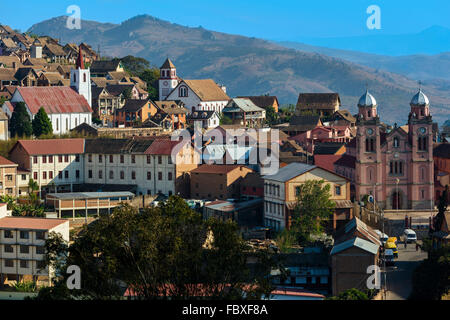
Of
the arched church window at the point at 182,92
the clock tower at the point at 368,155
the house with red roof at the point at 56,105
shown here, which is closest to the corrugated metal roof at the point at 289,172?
the clock tower at the point at 368,155

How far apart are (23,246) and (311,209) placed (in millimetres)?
18781

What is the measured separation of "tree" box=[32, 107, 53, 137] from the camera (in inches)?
3331

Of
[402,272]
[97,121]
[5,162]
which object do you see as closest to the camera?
[402,272]

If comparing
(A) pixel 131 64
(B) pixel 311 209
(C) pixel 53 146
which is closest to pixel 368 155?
(B) pixel 311 209

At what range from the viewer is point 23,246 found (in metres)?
56.7

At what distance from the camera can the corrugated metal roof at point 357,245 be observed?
2047 inches

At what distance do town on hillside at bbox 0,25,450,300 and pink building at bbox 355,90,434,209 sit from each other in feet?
0.33

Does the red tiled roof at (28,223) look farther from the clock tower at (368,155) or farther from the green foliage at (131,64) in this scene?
the green foliage at (131,64)

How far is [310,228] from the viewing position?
61.8 metres

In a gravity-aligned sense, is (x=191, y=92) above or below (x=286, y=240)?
above

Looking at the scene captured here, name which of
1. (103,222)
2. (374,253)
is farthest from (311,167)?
(103,222)

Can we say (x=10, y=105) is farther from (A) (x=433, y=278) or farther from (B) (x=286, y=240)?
(A) (x=433, y=278)

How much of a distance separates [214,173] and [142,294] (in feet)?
127
